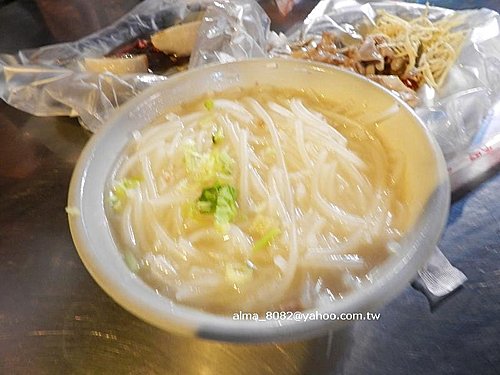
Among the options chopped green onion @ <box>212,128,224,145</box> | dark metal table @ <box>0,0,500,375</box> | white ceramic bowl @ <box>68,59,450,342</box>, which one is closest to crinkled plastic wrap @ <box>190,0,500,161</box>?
dark metal table @ <box>0,0,500,375</box>

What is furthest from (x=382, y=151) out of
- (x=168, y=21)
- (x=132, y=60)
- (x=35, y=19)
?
(x=35, y=19)

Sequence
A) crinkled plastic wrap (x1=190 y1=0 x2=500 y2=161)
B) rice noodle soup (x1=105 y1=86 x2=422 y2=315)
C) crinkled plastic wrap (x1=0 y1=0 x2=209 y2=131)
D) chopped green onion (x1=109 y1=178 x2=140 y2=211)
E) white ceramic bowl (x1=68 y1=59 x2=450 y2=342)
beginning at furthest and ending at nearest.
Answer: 1. crinkled plastic wrap (x1=0 y1=0 x2=209 y2=131)
2. crinkled plastic wrap (x1=190 y1=0 x2=500 y2=161)
3. chopped green onion (x1=109 y1=178 x2=140 y2=211)
4. rice noodle soup (x1=105 y1=86 x2=422 y2=315)
5. white ceramic bowl (x1=68 y1=59 x2=450 y2=342)

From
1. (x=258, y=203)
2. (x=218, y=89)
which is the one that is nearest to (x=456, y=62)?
(x=218, y=89)

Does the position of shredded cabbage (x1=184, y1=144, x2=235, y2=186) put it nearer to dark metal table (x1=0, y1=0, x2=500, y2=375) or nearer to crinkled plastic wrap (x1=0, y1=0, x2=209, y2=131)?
dark metal table (x1=0, y1=0, x2=500, y2=375)

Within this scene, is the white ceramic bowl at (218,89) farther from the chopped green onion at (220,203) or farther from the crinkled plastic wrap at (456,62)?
the crinkled plastic wrap at (456,62)

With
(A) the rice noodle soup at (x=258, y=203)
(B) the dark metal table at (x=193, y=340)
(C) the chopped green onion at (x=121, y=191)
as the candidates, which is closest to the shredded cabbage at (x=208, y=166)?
(A) the rice noodle soup at (x=258, y=203)

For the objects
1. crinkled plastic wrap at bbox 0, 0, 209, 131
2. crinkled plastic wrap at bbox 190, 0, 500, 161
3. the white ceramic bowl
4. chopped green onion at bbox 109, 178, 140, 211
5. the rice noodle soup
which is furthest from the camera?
crinkled plastic wrap at bbox 0, 0, 209, 131

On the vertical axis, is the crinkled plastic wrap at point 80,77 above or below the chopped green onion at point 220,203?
below
